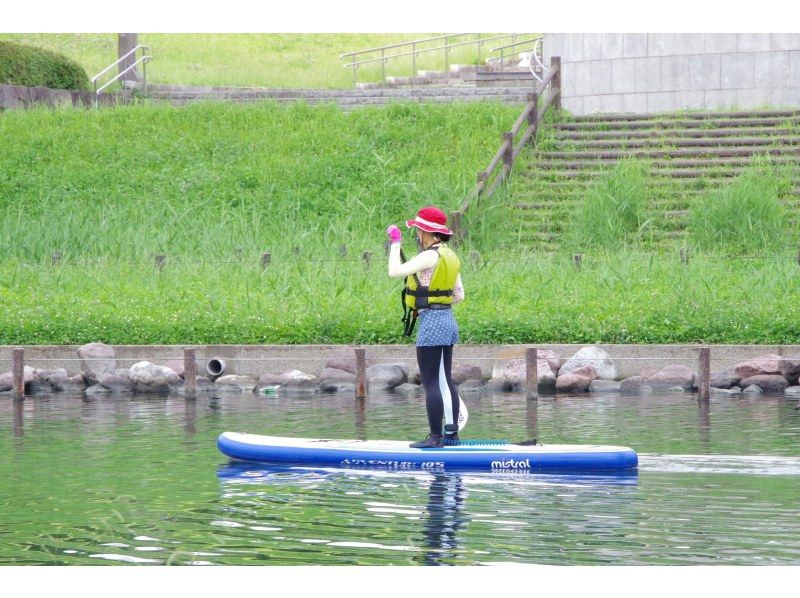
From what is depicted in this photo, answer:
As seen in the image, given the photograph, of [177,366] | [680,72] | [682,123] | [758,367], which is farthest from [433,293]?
[680,72]

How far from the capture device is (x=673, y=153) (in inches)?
1073

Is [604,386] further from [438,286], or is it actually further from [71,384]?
[71,384]

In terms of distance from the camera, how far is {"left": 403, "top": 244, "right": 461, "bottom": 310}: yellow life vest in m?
10.3

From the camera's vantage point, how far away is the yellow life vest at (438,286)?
10.3 metres

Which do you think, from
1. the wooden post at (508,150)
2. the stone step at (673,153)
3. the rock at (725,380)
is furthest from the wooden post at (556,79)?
the rock at (725,380)

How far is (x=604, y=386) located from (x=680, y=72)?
16.1 metres

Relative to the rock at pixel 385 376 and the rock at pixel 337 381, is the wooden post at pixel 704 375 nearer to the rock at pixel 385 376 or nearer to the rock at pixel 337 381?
the rock at pixel 385 376

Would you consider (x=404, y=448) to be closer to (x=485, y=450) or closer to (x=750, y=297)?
(x=485, y=450)

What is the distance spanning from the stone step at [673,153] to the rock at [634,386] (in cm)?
1206

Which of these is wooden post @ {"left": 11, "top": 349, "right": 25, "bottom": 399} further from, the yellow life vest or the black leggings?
the yellow life vest

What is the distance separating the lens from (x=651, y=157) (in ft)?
89.9

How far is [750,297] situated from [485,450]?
8226 mm

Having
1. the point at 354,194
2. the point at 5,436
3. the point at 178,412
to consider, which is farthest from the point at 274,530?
the point at 354,194

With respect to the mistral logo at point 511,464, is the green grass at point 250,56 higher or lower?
higher
